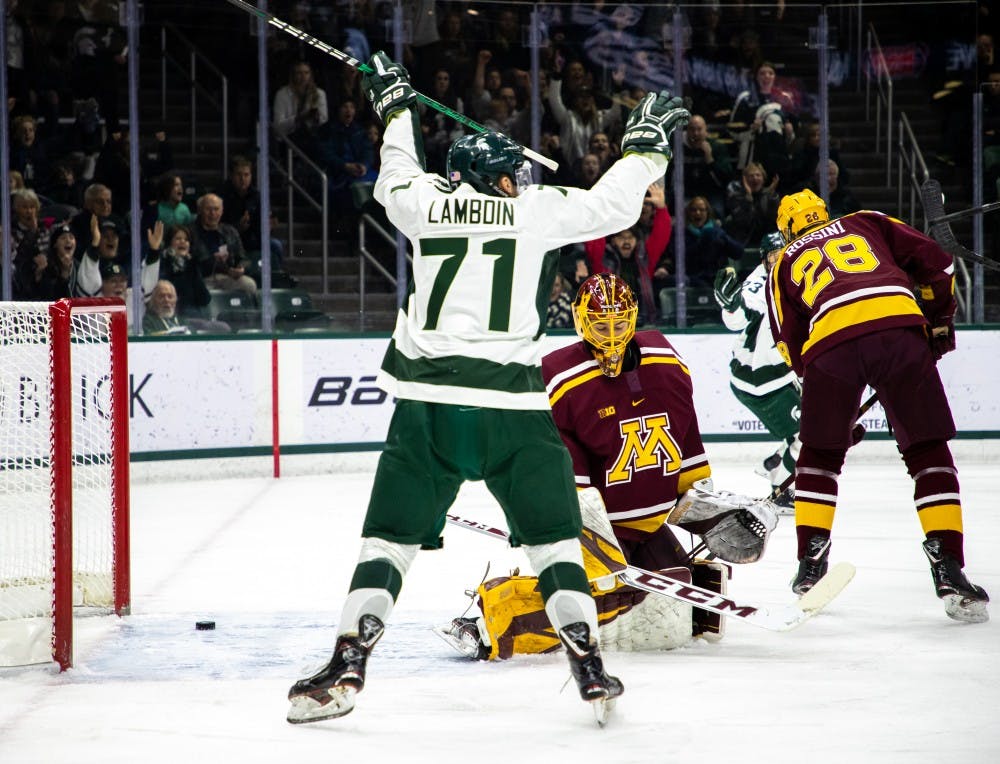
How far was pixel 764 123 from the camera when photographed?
9.08 metres

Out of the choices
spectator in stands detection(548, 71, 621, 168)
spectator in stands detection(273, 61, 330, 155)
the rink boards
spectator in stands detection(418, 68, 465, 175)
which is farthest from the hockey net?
spectator in stands detection(548, 71, 621, 168)

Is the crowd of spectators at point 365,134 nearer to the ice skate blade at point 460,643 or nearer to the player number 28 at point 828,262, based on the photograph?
the player number 28 at point 828,262

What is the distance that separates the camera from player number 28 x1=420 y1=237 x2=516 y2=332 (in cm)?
295

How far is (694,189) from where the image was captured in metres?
8.91

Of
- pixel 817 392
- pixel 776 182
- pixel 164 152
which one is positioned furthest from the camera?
pixel 776 182

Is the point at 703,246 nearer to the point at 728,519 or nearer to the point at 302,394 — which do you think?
the point at 302,394

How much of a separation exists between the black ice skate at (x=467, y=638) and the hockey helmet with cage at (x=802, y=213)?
166 cm

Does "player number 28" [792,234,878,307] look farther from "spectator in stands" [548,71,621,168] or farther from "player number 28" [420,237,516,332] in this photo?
"spectator in stands" [548,71,621,168]

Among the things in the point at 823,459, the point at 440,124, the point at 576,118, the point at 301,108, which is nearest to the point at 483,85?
the point at 440,124

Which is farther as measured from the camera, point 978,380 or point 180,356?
point 978,380

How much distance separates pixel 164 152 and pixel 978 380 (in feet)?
16.8

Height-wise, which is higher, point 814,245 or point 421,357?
point 814,245

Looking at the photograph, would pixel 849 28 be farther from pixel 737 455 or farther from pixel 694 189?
pixel 737 455

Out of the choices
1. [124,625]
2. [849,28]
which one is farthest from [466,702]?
[849,28]
